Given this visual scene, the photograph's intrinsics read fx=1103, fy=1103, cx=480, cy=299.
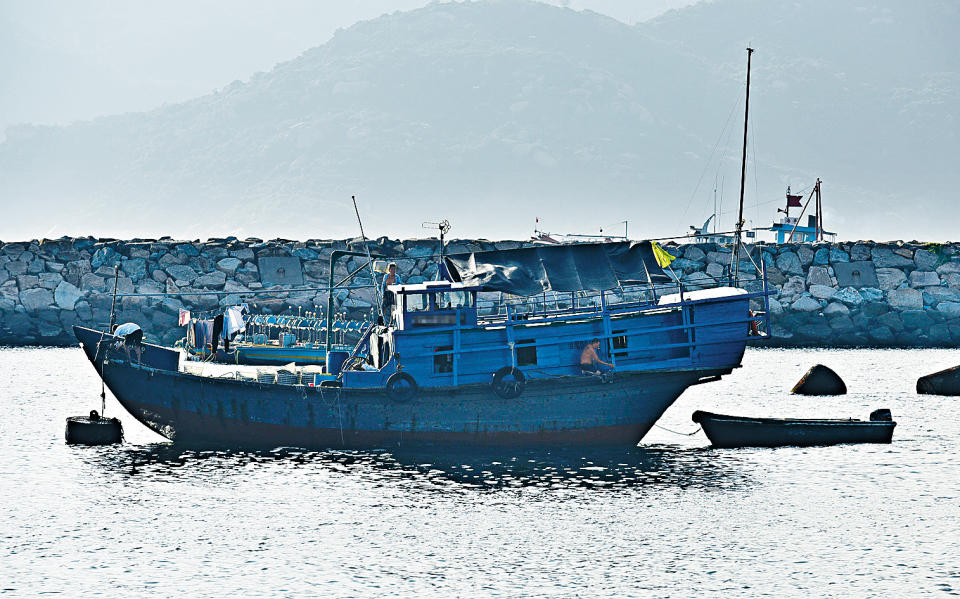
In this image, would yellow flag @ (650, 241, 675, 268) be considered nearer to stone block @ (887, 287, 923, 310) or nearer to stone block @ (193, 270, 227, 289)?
stone block @ (193, 270, 227, 289)

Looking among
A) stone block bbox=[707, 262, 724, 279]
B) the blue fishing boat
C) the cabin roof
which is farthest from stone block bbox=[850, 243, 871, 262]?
the cabin roof

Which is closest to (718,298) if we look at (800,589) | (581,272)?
(581,272)

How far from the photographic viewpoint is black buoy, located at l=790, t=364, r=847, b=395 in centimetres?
4906

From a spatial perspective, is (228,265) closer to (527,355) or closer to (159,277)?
(159,277)

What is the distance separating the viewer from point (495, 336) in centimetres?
3331

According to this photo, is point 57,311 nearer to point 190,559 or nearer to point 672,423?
point 672,423

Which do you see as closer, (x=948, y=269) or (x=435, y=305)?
(x=435, y=305)

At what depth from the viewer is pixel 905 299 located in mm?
78312

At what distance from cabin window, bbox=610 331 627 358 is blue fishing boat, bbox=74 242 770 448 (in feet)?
0.14

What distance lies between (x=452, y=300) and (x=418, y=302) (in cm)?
103

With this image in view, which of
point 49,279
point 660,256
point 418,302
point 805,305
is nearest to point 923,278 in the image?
point 805,305

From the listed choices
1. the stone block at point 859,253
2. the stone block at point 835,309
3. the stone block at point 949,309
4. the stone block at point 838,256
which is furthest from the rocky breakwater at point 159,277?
the stone block at point 949,309

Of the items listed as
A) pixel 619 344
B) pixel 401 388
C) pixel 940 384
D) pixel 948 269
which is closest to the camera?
pixel 401 388

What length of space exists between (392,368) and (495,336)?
325 cm
